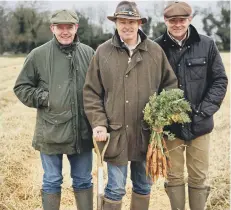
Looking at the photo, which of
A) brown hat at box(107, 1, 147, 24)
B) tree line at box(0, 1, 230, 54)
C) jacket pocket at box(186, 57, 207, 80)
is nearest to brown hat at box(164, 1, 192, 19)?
brown hat at box(107, 1, 147, 24)

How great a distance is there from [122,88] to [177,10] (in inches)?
33.9

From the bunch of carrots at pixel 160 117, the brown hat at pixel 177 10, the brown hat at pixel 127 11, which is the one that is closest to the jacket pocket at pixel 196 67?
the bunch of carrots at pixel 160 117

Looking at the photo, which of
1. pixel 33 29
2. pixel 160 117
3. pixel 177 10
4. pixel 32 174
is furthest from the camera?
pixel 33 29

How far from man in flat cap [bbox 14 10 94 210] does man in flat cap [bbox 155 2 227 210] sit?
32.0 inches

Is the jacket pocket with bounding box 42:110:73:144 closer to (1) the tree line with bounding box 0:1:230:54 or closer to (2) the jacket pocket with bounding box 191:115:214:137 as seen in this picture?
(2) the jacket pocket with bounding box 191:115:214:137

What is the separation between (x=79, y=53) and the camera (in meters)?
3.80

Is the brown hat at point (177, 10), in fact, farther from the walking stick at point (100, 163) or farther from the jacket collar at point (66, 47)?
the walking stick at point (100, 163)

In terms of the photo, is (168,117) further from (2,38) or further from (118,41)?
(2,38)

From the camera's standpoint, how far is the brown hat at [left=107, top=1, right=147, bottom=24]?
3.49 meters

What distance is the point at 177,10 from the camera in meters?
3.72

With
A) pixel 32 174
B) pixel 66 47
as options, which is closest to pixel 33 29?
pixel 32 174

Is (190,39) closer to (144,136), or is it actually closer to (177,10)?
(177,10)

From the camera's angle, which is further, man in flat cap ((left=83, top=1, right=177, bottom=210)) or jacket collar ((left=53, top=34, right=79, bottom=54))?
jacket collar ((left=53, top=34, right=79, bottom=54))

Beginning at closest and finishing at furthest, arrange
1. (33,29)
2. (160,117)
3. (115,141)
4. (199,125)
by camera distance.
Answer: (160,117) < (115,141) < (199,125) < (33,29)
